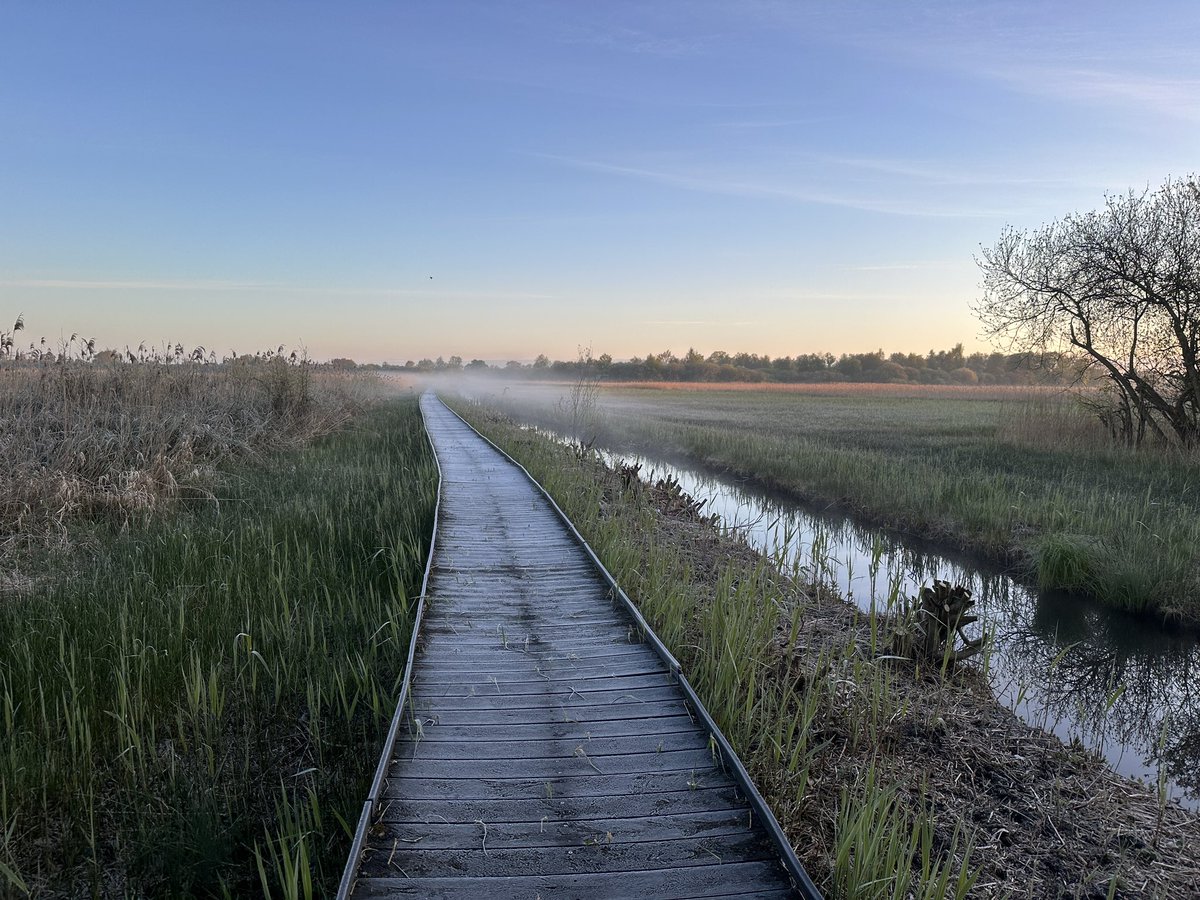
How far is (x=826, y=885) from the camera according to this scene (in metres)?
2.64

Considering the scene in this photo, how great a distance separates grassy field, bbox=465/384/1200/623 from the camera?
7488 mm

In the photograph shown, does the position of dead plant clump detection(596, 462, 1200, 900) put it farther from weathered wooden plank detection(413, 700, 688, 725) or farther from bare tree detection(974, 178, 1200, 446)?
bare tree detection(974, 178, 1200, 446)

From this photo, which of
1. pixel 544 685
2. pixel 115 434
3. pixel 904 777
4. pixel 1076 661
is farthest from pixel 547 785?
pixel 115 434

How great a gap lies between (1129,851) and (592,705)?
99.8 inches

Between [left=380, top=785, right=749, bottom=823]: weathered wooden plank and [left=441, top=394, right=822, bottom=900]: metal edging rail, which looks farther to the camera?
[left=380, top=785, right=749, bottom=823]: weathered wooden plank

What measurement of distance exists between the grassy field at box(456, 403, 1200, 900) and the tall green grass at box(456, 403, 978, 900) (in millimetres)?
13

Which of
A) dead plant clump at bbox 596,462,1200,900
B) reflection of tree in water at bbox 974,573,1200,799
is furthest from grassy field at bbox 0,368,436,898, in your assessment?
reflection of tree in water at bbox 974,573,1200,799

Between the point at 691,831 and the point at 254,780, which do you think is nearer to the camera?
the point at 691,831

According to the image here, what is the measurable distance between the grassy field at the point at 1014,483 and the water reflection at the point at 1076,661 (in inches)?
17.6

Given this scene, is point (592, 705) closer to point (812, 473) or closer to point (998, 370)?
point (812, 473)

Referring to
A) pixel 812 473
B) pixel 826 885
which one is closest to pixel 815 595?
pixel 826 885

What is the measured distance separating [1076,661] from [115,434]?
37.5 feet

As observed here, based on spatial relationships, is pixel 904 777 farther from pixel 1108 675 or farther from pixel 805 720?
pixel 1108 675

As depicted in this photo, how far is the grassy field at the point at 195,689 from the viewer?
9.40 ft
